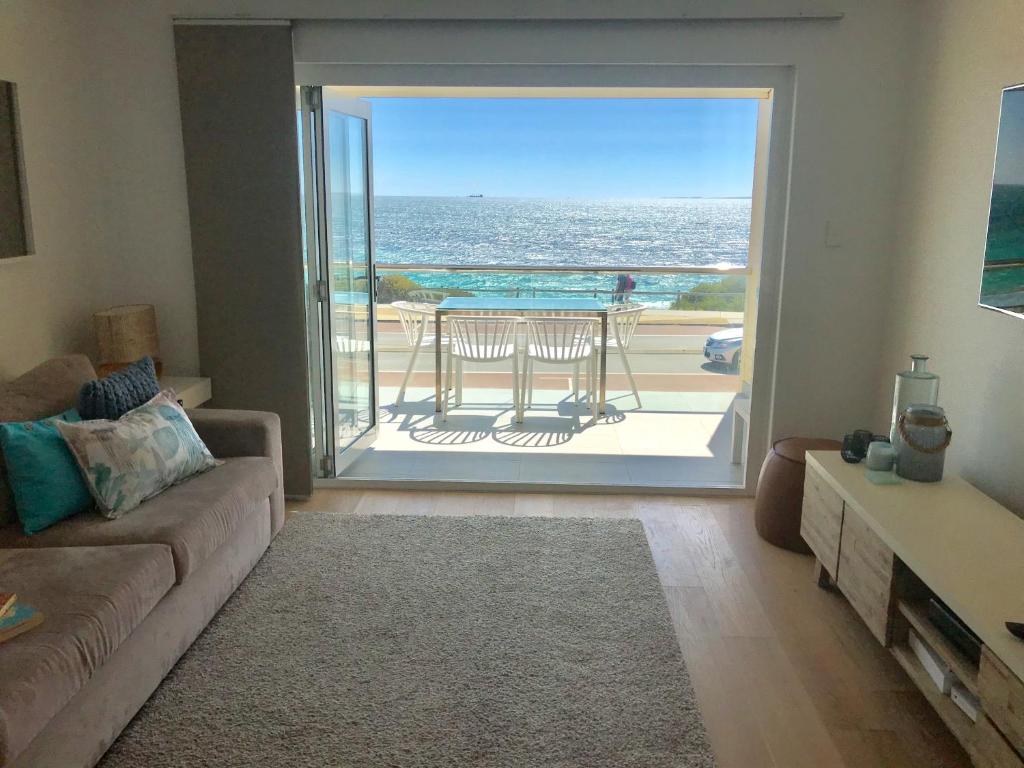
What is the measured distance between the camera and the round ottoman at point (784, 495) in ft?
11.3

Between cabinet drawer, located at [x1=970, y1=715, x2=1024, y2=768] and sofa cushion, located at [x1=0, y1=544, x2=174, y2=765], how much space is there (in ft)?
6.93

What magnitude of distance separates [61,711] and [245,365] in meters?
2.20

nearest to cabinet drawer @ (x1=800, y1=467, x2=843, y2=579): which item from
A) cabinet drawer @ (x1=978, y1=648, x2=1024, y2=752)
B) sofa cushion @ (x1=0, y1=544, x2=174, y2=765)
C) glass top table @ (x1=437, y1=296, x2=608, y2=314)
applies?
cabinet drawer @ (x1=978, y1=648, x2=1024, y2=752)

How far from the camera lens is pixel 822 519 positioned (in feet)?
9.91

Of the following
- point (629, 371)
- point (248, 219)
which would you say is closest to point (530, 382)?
point (629, 371)

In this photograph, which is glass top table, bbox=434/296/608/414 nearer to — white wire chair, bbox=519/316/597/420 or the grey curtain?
white wire chair, bbox=519/316/597/420

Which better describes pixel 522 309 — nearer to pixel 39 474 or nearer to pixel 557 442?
pixel 557 442

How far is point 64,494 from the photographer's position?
253 centimetres

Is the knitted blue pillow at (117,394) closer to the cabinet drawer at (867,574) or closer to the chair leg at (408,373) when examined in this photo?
the cabinet drawer at (867,574)

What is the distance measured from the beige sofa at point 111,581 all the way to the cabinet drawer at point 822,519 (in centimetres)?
209

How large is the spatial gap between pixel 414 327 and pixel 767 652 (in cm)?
376

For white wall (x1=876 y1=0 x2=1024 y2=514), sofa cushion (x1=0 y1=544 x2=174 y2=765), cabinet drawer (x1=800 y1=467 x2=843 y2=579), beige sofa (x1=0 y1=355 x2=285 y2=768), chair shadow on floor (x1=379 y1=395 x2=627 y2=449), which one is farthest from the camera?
chair shadow on floor (x1=379 y1=395 x2=627 y2=449)

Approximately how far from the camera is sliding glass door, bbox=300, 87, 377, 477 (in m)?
3.90

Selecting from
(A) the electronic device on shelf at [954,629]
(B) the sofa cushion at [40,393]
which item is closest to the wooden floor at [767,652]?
(A) the electronic device on shelf at [954,629]
